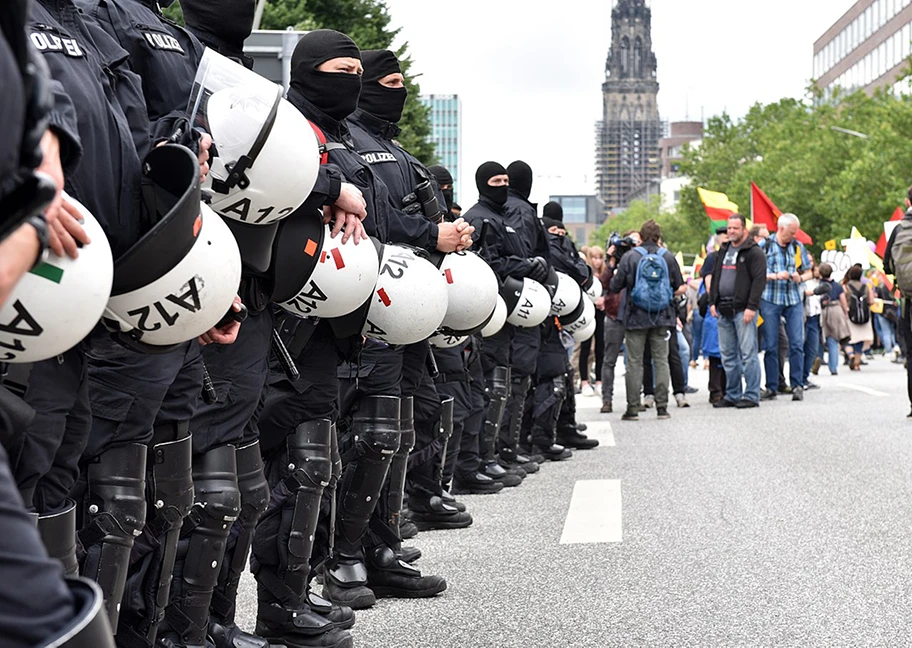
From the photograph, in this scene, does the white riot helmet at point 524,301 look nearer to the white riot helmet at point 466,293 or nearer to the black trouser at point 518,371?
the black trouser at point 518,371

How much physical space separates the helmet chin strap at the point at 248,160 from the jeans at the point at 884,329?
2913 cm

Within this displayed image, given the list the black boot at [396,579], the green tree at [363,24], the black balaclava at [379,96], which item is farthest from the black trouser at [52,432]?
the green tree at [363,24]

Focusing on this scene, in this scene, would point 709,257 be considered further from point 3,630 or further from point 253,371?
point 3,630

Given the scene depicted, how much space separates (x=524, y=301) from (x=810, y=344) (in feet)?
35.1

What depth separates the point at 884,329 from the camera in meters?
31.4

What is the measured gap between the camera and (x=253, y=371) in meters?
4.33

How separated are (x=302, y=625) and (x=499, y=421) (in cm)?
513

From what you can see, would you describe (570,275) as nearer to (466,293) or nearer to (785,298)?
(785,298)


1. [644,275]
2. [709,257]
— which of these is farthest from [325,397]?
[709,257]

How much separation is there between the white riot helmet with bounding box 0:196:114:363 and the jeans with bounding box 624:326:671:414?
509 inches

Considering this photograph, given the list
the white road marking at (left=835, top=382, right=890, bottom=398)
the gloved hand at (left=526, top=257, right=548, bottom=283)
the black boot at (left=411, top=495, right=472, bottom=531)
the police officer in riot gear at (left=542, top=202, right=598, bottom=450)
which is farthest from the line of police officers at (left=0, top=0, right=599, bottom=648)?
the white road marking at (left=835, top=382, right=890, bottom=398)

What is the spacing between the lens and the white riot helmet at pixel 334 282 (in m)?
4.60

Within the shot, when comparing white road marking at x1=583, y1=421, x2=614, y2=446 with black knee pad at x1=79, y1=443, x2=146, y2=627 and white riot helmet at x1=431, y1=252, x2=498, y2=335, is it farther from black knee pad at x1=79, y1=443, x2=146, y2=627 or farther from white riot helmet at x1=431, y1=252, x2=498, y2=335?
black knee pad at x1=79, y1=443, x2=146, y2=627

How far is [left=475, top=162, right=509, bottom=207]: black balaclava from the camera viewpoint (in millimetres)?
9727
